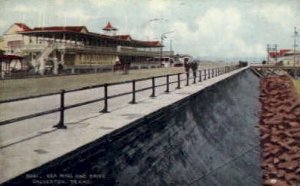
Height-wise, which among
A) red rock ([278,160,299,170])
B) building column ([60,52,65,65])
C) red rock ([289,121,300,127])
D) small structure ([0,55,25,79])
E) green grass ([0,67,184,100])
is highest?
building column ([60,52,65,65])

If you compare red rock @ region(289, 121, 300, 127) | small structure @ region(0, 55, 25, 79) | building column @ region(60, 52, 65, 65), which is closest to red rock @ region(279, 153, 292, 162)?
red rock @ region(289, 121, 300, 127)

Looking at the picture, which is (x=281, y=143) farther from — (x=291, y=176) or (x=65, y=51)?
(x=65, y=51)

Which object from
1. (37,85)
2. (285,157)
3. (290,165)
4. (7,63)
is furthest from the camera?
(7,63)

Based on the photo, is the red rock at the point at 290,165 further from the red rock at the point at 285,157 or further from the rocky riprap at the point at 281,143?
the red rock at the point at 285,157

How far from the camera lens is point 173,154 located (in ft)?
37.0

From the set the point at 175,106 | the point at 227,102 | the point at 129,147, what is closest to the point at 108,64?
the point at 227,102

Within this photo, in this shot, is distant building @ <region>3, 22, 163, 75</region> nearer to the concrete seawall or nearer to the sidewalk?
the concrete seawall

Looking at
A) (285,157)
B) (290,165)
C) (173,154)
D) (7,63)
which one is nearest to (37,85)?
(285,157)

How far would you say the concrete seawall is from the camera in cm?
671

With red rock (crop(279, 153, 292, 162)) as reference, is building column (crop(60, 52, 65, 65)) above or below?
above

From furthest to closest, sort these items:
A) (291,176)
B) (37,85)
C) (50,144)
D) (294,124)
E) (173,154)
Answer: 1. (37,85)
2. (294,124)
3. (291,176)
4. (173,154)
5. (50,144)

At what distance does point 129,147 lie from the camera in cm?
866

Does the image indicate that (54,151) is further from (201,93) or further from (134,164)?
(201,93)

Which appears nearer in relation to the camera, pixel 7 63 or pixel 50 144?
pixel 50 144
